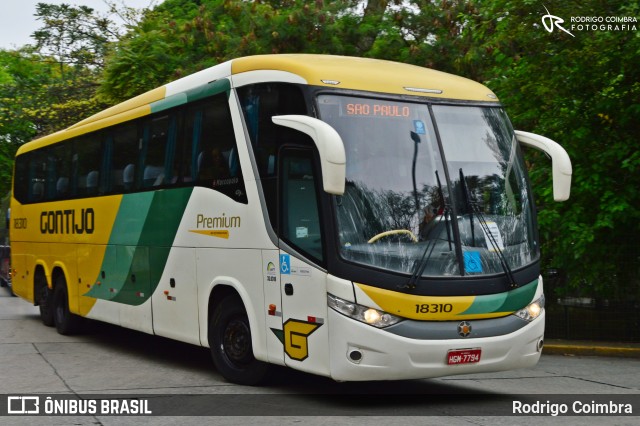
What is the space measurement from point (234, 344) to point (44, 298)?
320 inches

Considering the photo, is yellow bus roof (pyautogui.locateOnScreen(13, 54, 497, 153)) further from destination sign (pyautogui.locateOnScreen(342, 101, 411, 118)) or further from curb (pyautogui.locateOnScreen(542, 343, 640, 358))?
curb (pyautogui.locateOnScreen(542, 343, 640, 358))

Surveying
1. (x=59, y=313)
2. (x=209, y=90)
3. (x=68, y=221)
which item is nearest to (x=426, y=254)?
(x=209, y=90)

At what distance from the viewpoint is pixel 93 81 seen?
36.0 metres

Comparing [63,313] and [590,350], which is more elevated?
[63,313]

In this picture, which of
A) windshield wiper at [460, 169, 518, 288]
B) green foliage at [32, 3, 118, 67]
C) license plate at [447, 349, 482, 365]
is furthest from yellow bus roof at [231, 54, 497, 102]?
green foliage at [32, 3, 118, 67]

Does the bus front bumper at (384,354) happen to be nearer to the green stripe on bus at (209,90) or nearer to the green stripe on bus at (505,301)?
the green stripe on bus at (505,301)

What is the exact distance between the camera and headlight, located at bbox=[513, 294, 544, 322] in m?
9.16

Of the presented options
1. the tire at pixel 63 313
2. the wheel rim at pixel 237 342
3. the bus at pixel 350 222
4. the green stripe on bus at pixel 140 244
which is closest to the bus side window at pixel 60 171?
the tire at pixel 63 313

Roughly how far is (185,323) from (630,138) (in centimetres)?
767

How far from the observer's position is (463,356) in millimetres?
8609

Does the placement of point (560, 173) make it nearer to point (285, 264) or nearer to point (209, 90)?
point (285, 264)

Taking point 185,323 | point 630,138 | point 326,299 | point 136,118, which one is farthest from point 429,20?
point 326,299

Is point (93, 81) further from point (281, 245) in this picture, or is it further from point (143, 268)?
point (281, 245)
